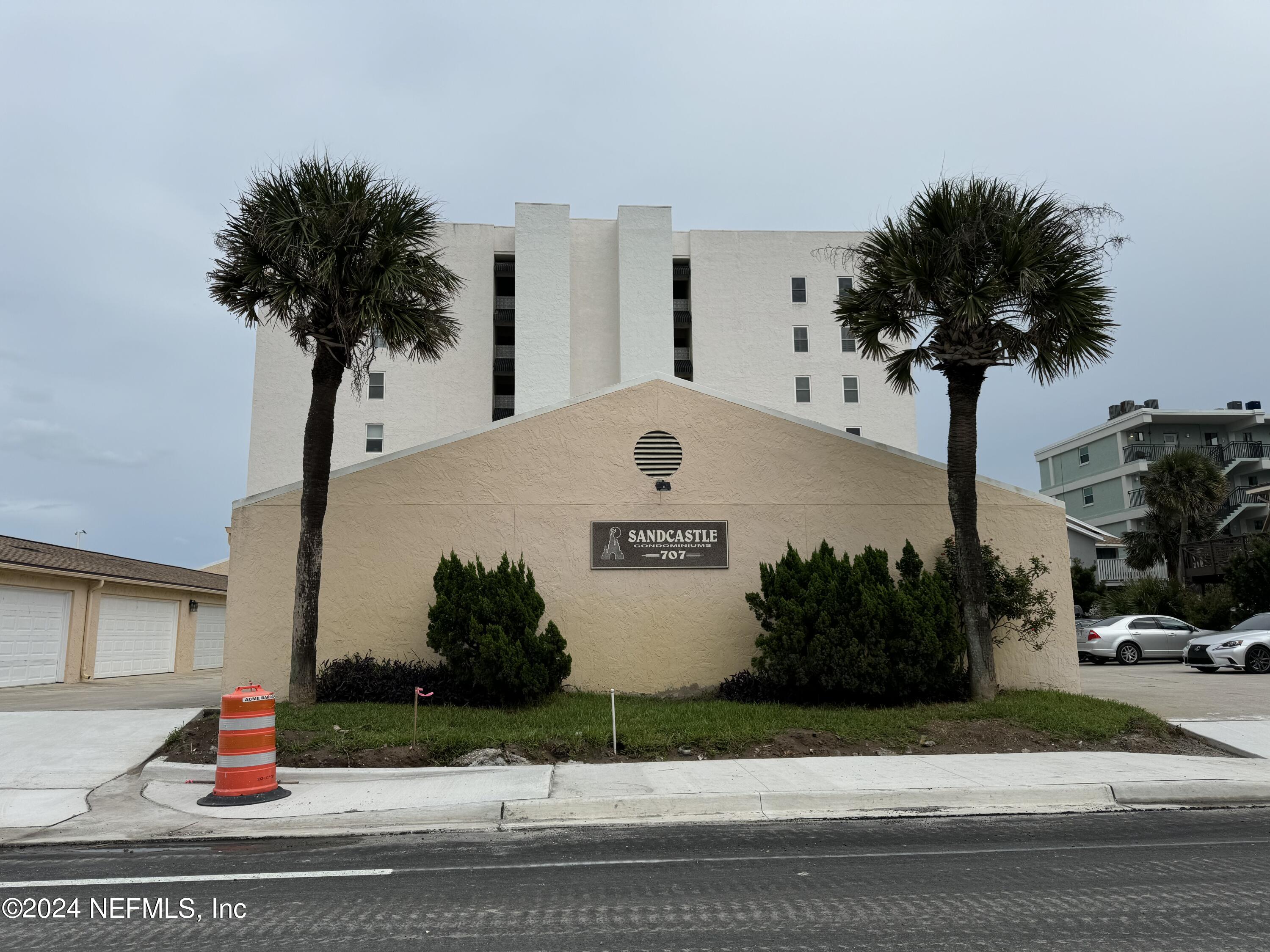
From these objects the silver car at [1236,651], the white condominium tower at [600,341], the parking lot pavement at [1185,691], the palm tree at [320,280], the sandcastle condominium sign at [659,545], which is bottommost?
the parking lot pavement at [1185,691]

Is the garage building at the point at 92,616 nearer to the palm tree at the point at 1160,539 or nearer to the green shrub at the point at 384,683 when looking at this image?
the green shrub at the point at 384,683

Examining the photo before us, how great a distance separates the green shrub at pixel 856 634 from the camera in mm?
13094

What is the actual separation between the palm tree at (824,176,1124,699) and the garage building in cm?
1380

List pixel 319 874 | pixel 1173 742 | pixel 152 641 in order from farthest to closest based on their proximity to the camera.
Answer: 1. pixel 152 641
2. pixel 1173 742
3. pixel 319 874

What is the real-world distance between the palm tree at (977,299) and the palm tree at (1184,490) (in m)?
28.9

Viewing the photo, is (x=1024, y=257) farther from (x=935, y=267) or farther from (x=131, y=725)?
(x=131, y=725)

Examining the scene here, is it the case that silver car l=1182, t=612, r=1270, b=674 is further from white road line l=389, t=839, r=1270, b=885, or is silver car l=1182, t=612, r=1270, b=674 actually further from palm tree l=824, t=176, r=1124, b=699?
white road line l=389, t=839, r=1270, b=885

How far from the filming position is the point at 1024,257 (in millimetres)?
12992

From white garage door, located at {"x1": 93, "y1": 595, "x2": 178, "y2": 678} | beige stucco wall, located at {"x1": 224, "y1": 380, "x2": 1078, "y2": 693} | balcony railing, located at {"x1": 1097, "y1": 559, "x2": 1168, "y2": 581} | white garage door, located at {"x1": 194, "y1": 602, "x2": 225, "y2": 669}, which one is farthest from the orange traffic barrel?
balcony railing, located at {"x1": 1097, "y1": 559, "x2": 1168, "y2": 581}

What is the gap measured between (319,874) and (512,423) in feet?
31.5

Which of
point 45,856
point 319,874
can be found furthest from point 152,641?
point 319,874

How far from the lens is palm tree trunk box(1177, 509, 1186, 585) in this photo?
38094 mm

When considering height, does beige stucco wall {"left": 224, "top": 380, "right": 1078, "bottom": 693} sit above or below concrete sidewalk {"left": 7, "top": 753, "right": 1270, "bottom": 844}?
above

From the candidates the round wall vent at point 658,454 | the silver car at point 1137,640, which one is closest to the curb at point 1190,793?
the round wall vent at point 658,454
